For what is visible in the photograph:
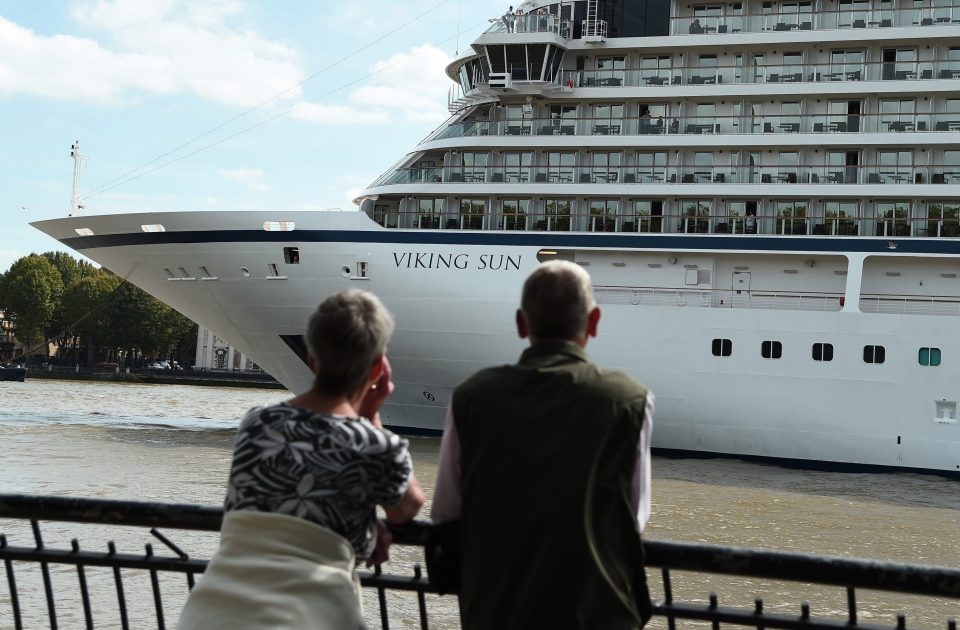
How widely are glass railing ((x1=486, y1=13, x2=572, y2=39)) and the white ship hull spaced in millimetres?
5013

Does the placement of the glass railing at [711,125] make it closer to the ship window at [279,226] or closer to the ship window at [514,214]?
the ship window at [514,214]

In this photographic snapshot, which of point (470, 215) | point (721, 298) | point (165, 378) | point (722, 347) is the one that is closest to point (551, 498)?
point (722, 347)

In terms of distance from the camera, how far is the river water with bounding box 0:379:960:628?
9.84 m

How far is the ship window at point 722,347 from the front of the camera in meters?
20.2

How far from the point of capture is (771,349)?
20.1m

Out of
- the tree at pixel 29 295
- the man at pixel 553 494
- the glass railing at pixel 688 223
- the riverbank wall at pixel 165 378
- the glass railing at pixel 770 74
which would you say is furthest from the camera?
the tree at pixel 29 295

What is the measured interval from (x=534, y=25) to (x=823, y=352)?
9.46 meters

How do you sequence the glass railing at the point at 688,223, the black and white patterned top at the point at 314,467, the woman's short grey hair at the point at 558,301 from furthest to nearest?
the glass railing at the point at 688,223
the woman's short grey hair at the point at 558,301
the black and white patterned top at the point at 314,467

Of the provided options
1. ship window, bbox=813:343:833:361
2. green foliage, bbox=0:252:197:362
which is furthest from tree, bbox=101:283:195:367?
ship window, bbox=813:343:833:361

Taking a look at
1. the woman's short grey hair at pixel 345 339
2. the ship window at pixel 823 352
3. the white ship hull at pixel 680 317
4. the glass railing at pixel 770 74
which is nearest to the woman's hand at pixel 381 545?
the woman's short grey hair at pixel 345 339

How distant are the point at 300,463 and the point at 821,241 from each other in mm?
19601

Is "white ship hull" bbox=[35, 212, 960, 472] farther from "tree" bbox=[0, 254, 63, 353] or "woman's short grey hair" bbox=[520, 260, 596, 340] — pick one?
"tree" bbox=[0, 254, 63, 353]

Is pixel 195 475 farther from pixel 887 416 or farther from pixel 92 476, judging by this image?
pixel 887 416

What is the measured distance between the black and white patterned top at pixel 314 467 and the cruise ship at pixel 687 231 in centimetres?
1791
